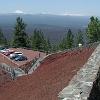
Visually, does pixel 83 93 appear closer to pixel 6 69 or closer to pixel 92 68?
pixel 92 68

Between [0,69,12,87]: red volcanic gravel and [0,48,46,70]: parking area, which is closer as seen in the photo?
[0,69,12,87]: red volcanic gravel

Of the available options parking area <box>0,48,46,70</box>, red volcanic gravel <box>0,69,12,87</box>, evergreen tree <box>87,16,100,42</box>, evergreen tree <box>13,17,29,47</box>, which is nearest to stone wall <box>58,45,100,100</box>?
red volcanic gravel <box>0,69,12,87</box>

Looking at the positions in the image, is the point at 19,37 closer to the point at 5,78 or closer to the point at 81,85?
the point at 5,78

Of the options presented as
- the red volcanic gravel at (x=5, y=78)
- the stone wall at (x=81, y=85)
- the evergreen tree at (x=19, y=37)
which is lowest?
the evergreen tree at (x=19, y=37)

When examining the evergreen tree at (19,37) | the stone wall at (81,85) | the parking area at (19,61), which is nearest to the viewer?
the stone wall at (81,85)

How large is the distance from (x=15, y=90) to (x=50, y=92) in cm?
635

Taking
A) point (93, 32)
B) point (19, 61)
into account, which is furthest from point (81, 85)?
point (93, 32)

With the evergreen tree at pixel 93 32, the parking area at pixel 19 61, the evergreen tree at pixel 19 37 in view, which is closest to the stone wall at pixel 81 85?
the parking area at pixel 19 61

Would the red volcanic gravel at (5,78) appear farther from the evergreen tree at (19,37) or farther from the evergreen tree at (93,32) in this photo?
the evergreen tree at (19,37)

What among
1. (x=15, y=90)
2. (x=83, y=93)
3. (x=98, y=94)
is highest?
(x=83, y=93)

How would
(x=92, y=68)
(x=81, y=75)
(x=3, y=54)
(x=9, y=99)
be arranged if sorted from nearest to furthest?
(x=81, y=75) < (x=92, y=68) < (x=9, y=99) < (x=3, y=54)

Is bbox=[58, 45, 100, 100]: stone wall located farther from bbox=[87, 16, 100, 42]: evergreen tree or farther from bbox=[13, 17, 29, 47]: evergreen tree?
bbox=[13, 17, 29, 47]: evergreen tree

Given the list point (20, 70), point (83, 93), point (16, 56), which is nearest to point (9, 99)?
point (83, 93)

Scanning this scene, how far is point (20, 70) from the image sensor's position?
123ft
